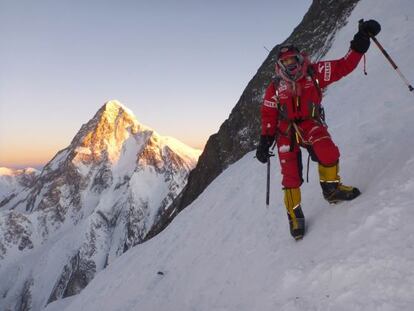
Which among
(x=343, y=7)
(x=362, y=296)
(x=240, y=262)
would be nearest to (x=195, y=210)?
(x=240, y=262)

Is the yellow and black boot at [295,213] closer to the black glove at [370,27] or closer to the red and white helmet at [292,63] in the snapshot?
the red and white helmet at [292,63]

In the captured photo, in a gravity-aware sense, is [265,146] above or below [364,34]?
below

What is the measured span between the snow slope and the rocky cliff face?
158 inches

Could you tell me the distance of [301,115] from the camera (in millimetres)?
7223

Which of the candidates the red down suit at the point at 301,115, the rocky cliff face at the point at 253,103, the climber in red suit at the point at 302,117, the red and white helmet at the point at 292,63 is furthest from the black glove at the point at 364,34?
the rocky cliff face at the point at 253,103

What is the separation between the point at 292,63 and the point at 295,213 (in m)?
2.60

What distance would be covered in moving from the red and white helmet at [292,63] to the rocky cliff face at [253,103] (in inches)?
536

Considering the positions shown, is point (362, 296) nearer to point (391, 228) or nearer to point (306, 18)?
point (391, 228)

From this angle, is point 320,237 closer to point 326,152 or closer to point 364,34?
point 326,152

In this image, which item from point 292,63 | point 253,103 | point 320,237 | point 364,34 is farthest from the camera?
point 253,103

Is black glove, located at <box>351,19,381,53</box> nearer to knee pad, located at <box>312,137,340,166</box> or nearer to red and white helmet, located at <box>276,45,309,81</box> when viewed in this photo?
red and white helmet, located at <box>276,45,309,81</box>

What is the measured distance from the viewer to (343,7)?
21.5 metres

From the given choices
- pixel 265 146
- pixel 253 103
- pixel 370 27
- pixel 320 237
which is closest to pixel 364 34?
pixel 370 27

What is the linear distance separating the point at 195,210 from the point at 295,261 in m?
9.79
